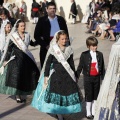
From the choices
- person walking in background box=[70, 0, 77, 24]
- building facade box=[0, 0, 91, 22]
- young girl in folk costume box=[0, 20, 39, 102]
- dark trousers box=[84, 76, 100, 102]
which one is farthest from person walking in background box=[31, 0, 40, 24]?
dark trousers box=[84, 76, 100, 102]

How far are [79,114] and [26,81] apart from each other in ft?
3.70

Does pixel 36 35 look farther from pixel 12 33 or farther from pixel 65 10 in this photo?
pixel 65 10

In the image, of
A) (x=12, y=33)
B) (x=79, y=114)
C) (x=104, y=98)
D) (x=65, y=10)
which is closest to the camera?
(x=104, y=98)

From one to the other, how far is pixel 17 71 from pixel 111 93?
8.66ft

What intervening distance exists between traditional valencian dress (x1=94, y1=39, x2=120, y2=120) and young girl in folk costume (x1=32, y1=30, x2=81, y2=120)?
911 millimetres

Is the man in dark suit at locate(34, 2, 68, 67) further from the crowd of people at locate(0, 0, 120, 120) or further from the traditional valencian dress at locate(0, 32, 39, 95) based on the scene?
the traditional valencian dress at locate(0, 32, 39, 95)

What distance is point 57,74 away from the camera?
19.0ft

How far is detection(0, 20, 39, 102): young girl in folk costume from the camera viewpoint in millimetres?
6914

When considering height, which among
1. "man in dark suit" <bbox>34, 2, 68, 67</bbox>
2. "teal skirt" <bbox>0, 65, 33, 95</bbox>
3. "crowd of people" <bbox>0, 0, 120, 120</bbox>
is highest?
"man in dark suit" <bbox>34, 2, 68, 67</bbox>

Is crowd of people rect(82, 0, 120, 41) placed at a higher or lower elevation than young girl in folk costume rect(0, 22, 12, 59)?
lower

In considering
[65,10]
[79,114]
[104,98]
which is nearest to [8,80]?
[79,114]

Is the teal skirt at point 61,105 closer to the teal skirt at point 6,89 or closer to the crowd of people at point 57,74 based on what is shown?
the crowd of people at point 57,74

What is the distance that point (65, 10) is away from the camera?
2388 cm

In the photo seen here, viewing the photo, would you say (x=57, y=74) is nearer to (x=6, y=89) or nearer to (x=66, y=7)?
(x=6, y=89)
